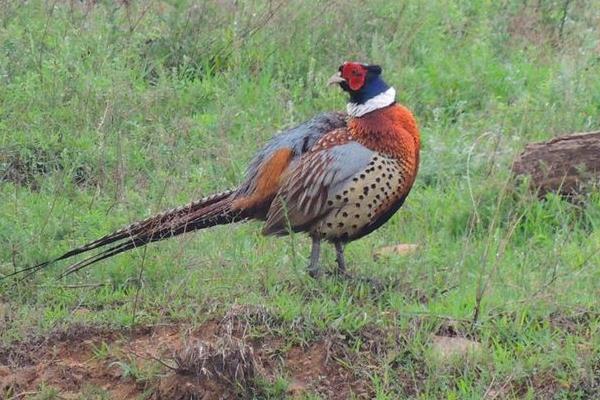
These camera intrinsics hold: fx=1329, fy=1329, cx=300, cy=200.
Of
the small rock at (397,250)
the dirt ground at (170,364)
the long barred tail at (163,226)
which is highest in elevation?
the long barred tail at (163,226)

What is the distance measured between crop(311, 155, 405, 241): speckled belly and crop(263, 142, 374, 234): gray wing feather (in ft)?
0.09

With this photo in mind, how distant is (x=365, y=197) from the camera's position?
6.09 metres

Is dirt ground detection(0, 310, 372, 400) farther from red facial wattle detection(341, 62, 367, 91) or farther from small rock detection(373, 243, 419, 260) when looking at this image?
red facial wattle detection(341, 62, 367, 91)

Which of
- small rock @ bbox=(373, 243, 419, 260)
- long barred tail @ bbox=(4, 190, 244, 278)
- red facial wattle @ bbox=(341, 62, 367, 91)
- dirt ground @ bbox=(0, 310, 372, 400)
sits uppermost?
red facial wattle @ bbox=(341, 62, 367, 91)

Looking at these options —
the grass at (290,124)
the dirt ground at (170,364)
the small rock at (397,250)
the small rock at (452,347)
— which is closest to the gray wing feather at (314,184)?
the grass at (290,124)

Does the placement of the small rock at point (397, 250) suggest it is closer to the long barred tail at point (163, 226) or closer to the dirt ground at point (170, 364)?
the long barred tail at point (163, 226)

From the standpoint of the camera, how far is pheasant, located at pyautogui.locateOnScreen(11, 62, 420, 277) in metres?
6.11

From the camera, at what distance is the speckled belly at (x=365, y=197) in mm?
6078

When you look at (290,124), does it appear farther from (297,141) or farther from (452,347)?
(452,347)

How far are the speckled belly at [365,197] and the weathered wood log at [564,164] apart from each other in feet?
4.09

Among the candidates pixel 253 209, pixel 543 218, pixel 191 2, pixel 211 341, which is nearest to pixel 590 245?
pixel 543 218

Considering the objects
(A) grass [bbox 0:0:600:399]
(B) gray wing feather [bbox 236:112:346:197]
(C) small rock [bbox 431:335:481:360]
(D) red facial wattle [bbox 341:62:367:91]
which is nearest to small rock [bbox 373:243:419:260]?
(A) grass [bbox 0:0:600:399]

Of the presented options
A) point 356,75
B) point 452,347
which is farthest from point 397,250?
point 452,347

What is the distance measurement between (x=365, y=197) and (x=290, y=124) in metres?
2.17
